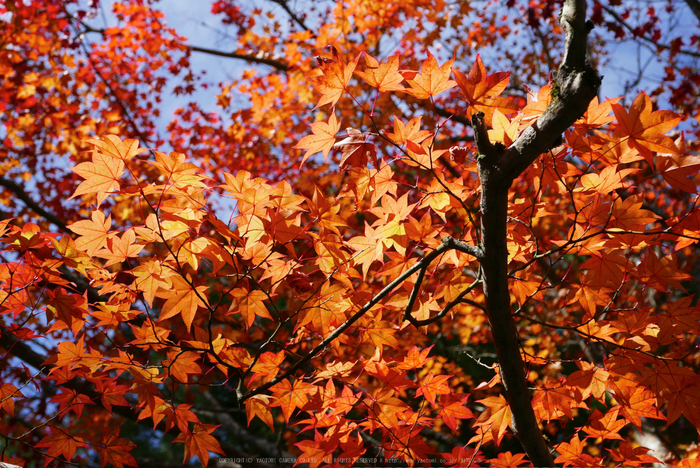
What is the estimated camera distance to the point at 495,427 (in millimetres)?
1757

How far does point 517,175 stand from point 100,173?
1441 millimetres

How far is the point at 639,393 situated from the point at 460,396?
0.74 meters

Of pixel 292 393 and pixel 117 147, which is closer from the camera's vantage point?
pixel 117 147

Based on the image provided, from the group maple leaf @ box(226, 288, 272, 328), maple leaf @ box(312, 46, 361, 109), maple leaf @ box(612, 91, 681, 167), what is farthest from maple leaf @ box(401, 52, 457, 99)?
maple leaf @ box(226, 288, 272, 328)

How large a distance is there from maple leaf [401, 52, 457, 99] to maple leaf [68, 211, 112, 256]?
125cm

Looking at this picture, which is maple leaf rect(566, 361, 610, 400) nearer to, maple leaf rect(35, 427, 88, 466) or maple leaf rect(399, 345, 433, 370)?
maple leaf rect(399, 345, 433, 370)

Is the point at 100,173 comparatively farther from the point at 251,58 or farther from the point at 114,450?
the point at 251,58

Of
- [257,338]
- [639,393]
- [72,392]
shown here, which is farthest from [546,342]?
[72,392]

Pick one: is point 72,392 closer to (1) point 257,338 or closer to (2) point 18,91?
(1) point 257,338

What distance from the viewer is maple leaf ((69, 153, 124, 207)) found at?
1.53m

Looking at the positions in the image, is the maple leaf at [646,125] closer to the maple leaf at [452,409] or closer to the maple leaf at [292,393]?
the maple leaf at [452,409]

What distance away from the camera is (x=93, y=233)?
1690mm

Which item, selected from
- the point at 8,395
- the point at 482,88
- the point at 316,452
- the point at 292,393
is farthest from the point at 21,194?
the point at 482,88

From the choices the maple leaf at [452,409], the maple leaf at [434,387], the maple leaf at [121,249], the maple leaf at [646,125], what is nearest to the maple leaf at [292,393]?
the maple leaf at [434,387]
